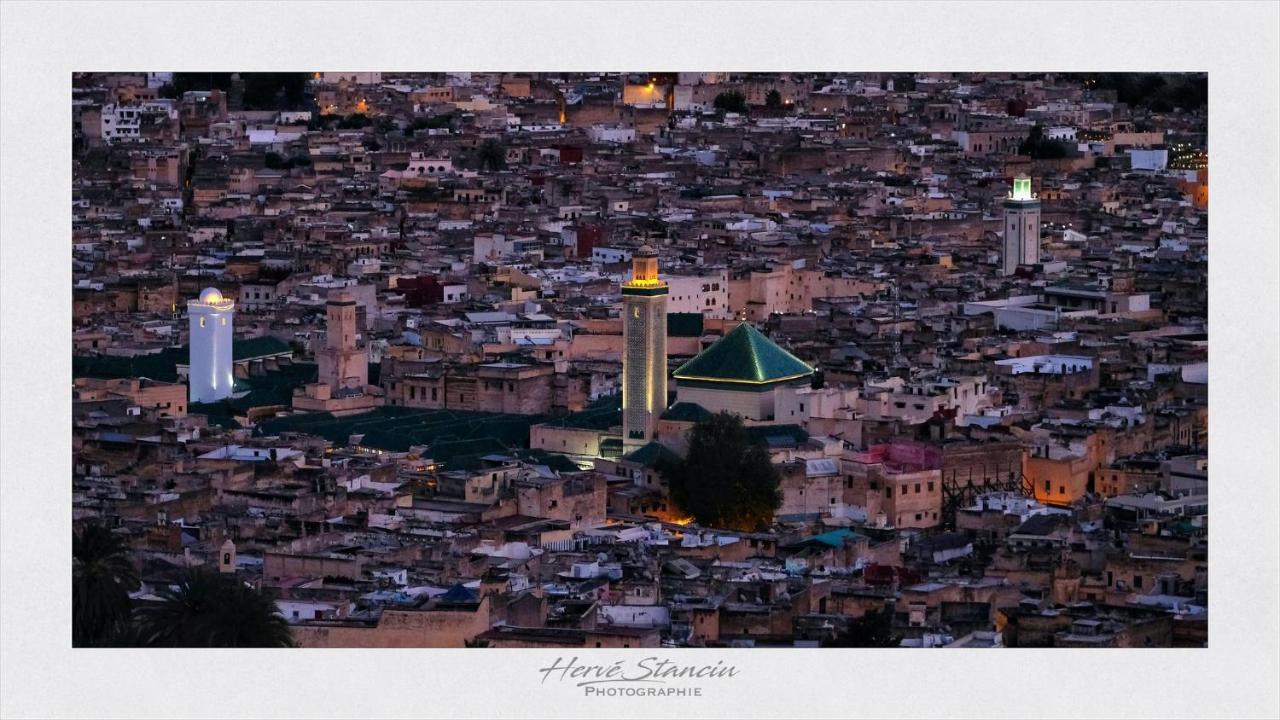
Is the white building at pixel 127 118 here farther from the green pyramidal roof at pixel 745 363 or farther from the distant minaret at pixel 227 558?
the distant minaret at pixel 227 558

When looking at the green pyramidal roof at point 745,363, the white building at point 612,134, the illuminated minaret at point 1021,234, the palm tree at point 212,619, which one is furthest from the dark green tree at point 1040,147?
the palm tree at point 212,619

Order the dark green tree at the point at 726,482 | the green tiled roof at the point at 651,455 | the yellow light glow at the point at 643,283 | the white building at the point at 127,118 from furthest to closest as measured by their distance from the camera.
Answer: the white building at the point at 127,118 → the yellow light glow at the point at 643,283 → the green tiled roof at the point at 651,455 → the dark green tree at the point at 726,482

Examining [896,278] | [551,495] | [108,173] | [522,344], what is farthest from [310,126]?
[551,495]

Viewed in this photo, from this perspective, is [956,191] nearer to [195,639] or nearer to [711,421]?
[711,421]

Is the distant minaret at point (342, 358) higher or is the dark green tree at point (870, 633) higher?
the distant minaret at point (342, 358)

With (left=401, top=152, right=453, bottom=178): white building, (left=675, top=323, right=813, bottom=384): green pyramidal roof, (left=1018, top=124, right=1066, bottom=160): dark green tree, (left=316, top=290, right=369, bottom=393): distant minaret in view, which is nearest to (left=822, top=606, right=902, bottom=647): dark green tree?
(left=675, top=323, right=813, bottom=384): green pyramidal roof

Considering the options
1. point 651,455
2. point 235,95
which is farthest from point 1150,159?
point 651,455

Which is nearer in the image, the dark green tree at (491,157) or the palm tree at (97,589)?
the palm tree at (97,589)

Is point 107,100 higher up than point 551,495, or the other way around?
point 107,100
